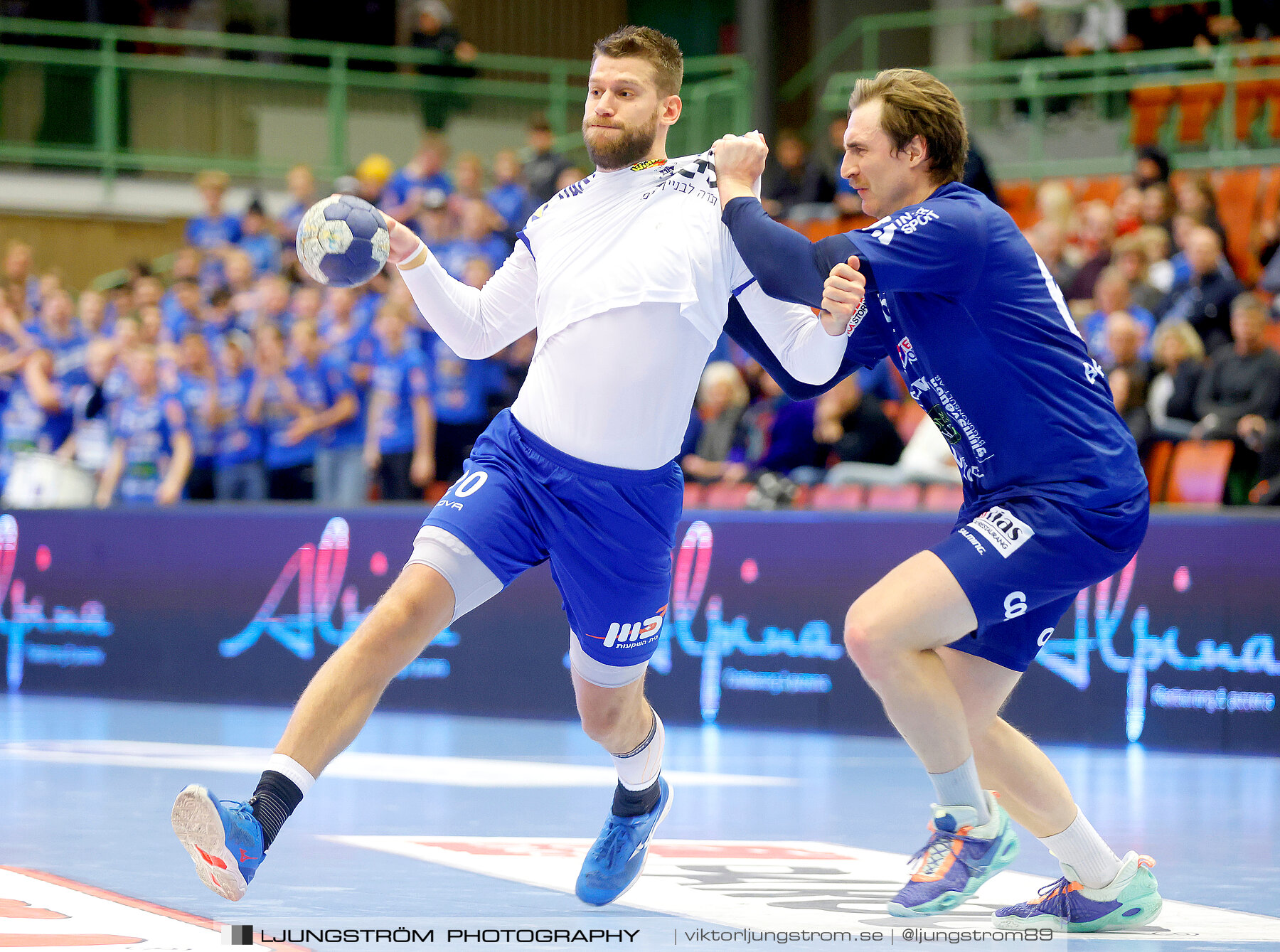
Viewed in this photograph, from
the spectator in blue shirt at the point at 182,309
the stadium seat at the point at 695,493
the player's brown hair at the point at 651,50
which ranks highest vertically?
the player's brown hair at the point at 651,50

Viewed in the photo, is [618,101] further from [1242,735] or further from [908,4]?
[908,4]

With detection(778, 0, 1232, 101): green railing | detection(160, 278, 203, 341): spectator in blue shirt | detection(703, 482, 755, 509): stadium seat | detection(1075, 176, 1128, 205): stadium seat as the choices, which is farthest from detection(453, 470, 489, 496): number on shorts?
detection(778, 0, 1232, 101): green railing

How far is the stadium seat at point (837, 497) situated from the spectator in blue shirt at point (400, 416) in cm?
314

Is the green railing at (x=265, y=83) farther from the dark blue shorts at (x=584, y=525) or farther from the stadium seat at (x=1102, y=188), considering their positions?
the dark blue shorts at (x=584, y=525)

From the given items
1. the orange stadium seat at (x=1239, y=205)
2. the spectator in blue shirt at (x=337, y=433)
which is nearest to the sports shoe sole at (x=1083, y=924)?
the spectator in blue shirt at (x=337, y=433)

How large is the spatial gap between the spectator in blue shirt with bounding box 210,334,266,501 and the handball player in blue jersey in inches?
347

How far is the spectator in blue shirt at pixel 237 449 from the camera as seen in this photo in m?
12.6

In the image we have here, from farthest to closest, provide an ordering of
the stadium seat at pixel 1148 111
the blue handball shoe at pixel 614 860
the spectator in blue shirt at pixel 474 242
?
the stadium seat at pixel 1148 111 → the spectator in blue shirt at pixel 474 242 → the blue handball shoe at pixel 614 860

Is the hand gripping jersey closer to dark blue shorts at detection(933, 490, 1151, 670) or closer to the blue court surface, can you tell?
dark blue shorts at detection(933, 490, 1151, 670)

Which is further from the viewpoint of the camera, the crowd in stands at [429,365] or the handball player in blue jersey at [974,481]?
the crowd in stands at [429,365]

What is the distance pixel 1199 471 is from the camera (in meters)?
9.71

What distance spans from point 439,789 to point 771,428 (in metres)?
4.75

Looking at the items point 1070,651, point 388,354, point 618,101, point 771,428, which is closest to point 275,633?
point 388,354

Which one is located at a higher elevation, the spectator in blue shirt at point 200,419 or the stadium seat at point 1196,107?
the stadium seat at point 1196,107
